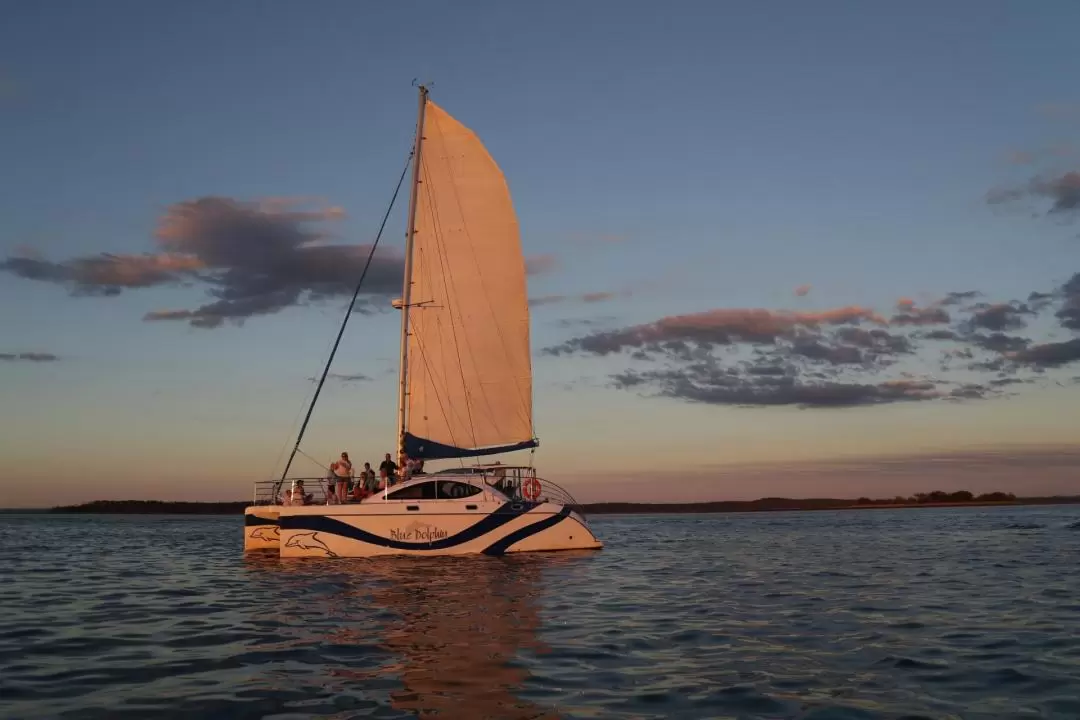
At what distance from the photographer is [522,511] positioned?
2969 cm

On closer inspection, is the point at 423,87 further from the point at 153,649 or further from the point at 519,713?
the point at 519,713

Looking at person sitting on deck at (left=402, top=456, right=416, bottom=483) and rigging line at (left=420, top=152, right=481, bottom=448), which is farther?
rigging line at (left=420, top=152, right=481, bottom=448)

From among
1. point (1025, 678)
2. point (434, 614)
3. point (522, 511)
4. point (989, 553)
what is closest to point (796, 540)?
point (989, 553)

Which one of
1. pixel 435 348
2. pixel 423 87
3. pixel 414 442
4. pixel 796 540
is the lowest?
pixel 796 540

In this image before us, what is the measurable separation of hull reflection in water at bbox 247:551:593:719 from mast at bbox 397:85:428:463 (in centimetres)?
641

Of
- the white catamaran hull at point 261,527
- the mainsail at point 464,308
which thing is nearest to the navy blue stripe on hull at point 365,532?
the white catamaran hull at point 261,527

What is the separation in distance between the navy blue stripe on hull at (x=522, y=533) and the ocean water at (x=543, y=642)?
3399mm

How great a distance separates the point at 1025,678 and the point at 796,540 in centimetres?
3311

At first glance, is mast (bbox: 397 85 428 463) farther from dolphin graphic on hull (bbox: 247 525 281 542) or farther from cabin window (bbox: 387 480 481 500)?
dolphin graphic on hull (bbox: 247 525 281 542)

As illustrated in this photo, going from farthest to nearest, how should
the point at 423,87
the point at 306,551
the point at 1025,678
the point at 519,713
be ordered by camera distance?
the point at 423,87 → the point at 306,551 → the point at 1025,678 → the point at 519,713

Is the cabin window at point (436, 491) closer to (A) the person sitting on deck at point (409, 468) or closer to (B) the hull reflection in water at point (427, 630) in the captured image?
(A) the person sitting on deck at point (409, 468)

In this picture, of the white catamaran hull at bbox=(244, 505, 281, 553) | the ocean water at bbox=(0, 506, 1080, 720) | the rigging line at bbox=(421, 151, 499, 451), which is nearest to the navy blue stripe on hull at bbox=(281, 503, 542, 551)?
the ocean water at bbox=(0, 506, 1080, 720)

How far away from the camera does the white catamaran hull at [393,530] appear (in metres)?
28.4

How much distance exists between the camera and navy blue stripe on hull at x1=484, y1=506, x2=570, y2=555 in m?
29.3
